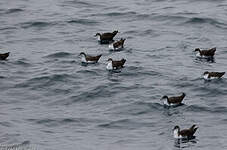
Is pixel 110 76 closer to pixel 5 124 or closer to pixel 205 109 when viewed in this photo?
pixel 205 109

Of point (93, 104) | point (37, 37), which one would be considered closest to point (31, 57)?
point (37, 37)

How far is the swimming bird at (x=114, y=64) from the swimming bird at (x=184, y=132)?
8.45m

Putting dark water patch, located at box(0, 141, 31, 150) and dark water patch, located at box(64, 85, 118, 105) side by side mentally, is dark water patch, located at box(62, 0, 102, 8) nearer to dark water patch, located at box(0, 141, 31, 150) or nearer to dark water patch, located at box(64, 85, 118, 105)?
dark water patch, located at box(64, 85, 118, 105)

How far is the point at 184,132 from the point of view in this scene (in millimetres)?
25578

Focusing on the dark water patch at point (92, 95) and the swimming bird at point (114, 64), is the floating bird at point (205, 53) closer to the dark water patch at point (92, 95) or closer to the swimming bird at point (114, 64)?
the swimming bird at point (114, 64)

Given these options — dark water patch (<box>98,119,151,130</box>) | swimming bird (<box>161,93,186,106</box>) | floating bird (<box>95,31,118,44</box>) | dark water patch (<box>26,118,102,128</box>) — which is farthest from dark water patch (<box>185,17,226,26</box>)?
dark water patch (<box>26,118,102,128</box>)

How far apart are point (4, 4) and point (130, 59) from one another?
1621 centimetres

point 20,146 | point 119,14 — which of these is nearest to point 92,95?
point 20,146

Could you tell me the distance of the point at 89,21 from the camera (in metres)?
43.8

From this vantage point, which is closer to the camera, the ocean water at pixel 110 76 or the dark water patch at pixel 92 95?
the ocean water at pixel 110 76

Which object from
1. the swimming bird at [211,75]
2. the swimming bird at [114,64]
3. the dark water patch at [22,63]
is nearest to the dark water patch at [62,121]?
the swimming bird at [114,64]

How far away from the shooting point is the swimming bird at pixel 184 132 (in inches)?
998

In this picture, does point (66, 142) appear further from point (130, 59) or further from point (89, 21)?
point (89, 21)

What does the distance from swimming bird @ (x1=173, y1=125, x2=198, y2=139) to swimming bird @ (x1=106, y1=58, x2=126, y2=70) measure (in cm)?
845
